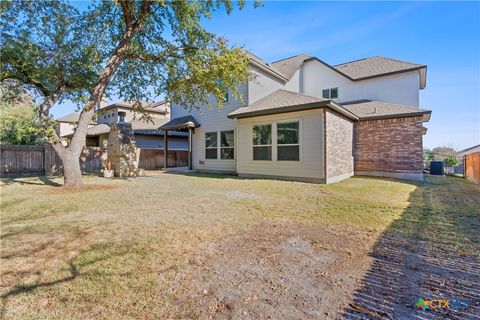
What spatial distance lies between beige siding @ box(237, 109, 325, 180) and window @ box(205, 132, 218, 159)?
2697 millimetres

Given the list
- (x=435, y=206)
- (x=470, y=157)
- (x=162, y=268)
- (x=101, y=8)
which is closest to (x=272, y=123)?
(x=435, y=206)

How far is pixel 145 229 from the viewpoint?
4.26 metres

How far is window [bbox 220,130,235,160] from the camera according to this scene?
13.4 metres

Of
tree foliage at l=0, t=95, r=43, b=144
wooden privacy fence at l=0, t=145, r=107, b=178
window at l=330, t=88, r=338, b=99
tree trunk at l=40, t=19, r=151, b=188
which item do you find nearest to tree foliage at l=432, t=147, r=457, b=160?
window at l=330, t=88, r=338, b=99

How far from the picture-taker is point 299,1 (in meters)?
10.7

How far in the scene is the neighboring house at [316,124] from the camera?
10062mm

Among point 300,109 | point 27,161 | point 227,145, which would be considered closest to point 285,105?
point 300,109

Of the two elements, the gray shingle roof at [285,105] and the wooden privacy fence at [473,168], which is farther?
the wooden privacy fence at [473,168]

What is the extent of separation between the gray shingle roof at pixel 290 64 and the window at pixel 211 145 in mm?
6414

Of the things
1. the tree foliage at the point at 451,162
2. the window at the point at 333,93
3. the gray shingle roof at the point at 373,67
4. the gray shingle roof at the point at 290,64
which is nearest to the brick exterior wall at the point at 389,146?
the window at the point at 333,93

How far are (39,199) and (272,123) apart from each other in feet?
28.6

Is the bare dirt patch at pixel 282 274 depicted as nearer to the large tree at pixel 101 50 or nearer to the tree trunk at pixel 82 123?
the large tree at pixel 101 50

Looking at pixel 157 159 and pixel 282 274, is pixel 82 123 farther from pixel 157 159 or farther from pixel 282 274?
pixel 157 159

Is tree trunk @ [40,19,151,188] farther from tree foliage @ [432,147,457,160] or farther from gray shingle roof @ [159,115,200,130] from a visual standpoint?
tree foliage @ [432,147,457,160]
